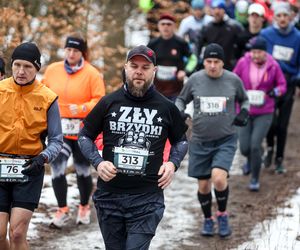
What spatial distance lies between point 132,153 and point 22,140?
1.06 m

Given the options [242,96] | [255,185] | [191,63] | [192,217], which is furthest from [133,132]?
[191,63]

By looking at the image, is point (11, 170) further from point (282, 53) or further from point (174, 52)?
point (282, 53)

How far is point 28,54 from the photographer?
18.9 ft

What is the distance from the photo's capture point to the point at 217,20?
1122cm

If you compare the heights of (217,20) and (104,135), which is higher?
(217,20)

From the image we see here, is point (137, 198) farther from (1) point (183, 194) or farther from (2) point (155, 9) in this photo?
(2) point (155, 9)

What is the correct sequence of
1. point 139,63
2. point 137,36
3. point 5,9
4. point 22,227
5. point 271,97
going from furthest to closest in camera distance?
1. point 137,36
2. point 271,97
3. point 5,9
4. point 22,227
5. point 139,63

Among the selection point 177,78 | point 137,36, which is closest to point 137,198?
point 177,78

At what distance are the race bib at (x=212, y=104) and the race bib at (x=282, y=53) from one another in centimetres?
339

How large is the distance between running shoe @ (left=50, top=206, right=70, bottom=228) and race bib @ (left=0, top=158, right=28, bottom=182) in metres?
2.44

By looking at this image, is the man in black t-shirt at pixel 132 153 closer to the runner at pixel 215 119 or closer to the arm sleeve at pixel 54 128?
the arm sleeve at pixel 54 128

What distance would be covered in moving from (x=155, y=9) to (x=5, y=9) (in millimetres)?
7913

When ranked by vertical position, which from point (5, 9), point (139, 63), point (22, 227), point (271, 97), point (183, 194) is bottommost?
point (183, 194)

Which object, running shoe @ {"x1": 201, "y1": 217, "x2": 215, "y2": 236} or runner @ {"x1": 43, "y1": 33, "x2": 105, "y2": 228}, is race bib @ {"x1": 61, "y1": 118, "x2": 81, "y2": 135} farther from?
running shoe @ {"x1": 201, "y1": 217, "x2": 215, "y2": 236}
